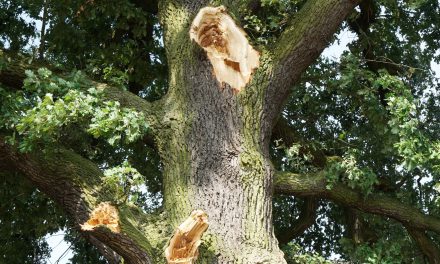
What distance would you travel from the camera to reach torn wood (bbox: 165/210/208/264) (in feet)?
14.9

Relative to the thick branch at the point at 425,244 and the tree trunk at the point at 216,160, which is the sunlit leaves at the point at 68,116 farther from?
the thick branch at the point at 425,244

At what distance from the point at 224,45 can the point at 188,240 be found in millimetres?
1835

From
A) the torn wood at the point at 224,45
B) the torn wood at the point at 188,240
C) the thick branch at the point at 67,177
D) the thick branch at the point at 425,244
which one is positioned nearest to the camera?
the torn wood at the point at 188,240

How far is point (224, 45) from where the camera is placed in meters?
5.67

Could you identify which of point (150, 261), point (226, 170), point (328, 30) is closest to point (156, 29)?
point (328, 30)

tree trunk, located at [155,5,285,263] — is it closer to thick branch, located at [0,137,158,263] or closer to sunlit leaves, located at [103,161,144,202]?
sunlit leaves, located at [103,161,144,202]

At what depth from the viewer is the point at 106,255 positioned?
538 centimetres

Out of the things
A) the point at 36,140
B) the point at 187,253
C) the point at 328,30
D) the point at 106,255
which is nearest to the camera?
the point at 187,253

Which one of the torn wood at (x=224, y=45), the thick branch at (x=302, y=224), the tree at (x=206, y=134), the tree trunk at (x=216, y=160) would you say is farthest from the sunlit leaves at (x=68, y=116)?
the thick branch at (x=302, y=224)

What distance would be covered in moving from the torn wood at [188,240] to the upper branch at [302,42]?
1.52 meters

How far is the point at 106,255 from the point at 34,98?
1.37m

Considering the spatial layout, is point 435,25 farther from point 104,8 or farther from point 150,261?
point 150,261

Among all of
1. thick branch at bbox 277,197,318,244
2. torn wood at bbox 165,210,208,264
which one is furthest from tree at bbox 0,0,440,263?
thick branch at bbox 277,197,318,244

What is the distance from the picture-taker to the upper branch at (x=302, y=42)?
5.80 meters
